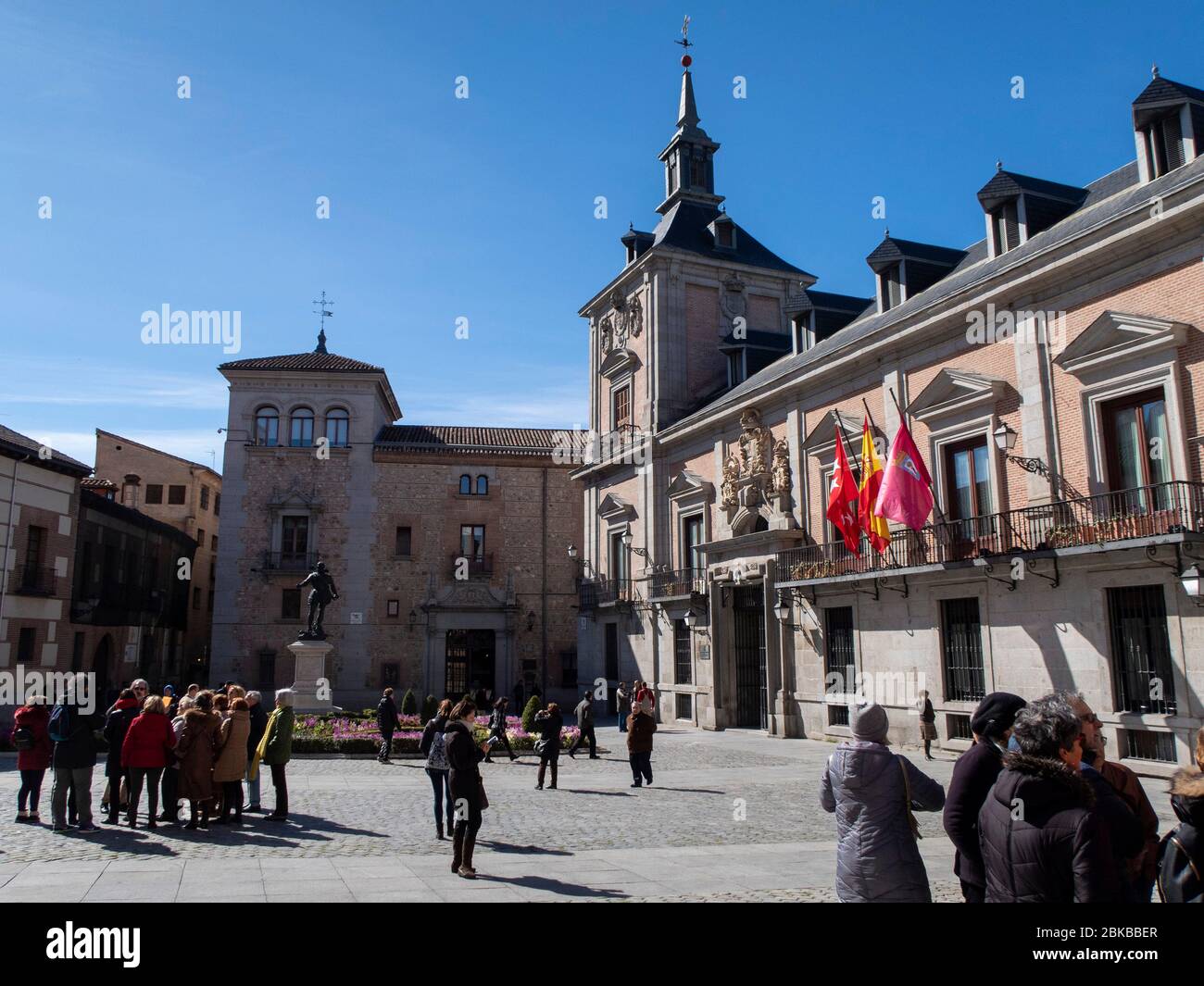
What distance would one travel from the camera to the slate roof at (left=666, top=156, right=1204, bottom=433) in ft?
55.8

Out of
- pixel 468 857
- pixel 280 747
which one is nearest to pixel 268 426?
pixel 280 747

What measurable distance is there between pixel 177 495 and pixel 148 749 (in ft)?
132

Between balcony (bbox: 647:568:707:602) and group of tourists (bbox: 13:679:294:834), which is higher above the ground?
balcony (bbox: 647:568:707:602)

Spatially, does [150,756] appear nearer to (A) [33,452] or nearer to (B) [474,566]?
→ (A) [33,452]

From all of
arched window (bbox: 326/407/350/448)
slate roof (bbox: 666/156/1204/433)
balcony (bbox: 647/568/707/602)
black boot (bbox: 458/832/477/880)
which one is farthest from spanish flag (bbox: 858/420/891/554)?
arched window (bbox: 326/407/350/448)

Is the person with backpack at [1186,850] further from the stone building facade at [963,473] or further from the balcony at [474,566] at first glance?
the balcony at [474,566]

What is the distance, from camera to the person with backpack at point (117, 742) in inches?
460

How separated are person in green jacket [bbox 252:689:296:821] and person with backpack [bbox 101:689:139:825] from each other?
1677 millimetres

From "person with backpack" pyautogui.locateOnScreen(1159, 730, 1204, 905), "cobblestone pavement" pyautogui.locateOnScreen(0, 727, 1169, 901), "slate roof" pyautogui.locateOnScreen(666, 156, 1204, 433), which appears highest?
"slate roof" pyautogui.locateOnScreen(666, 156, 1204, 433)

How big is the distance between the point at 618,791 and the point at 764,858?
580 cm

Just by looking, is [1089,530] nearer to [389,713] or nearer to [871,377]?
[871,377]

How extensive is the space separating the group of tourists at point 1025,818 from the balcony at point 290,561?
3760 centimetres

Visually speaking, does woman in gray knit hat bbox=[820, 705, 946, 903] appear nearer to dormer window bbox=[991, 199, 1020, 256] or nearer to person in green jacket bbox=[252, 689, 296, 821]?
person in green jacket bbox=[252, 689, 296, 821]

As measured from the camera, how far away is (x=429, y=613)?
4038 cm
